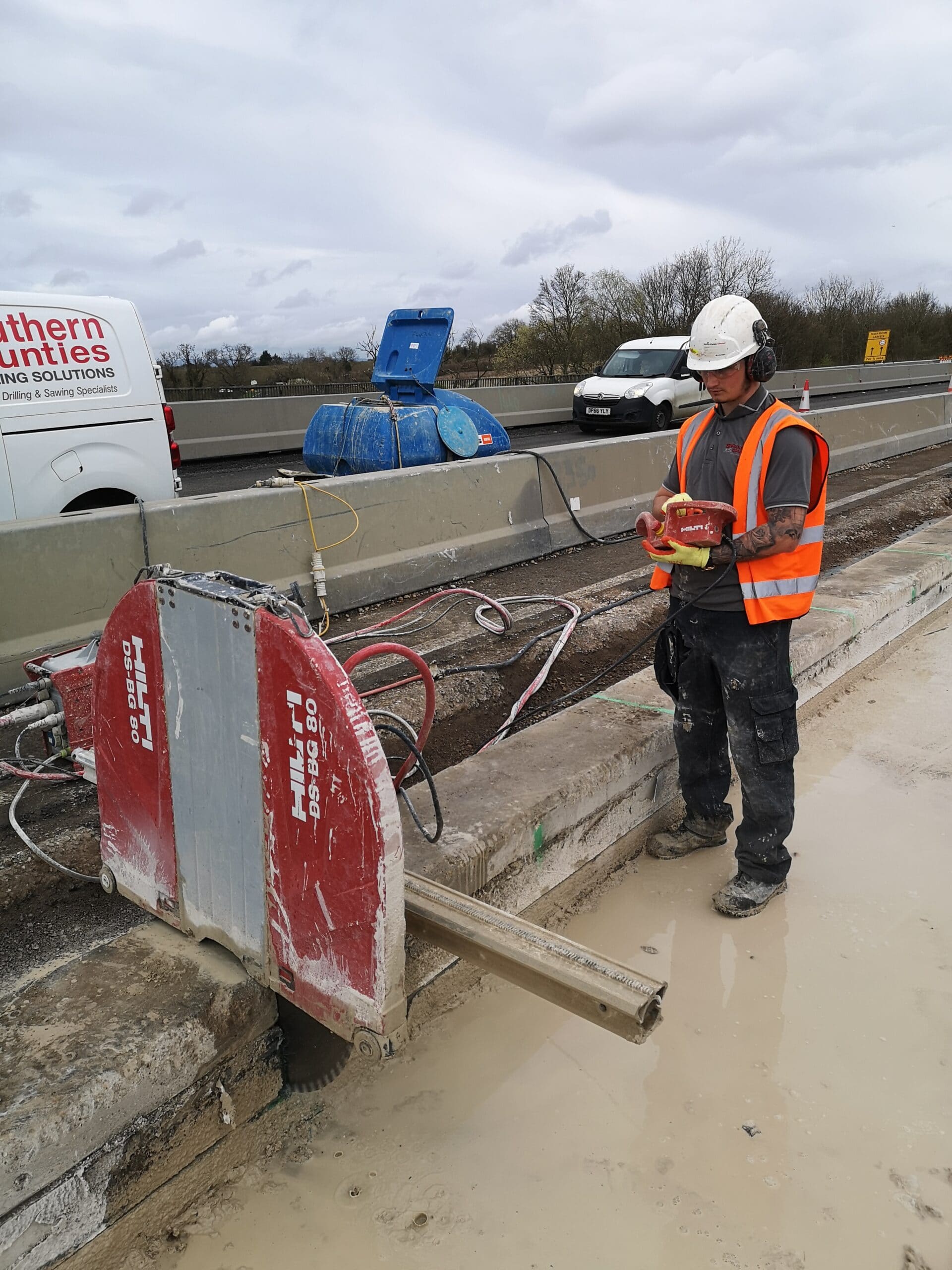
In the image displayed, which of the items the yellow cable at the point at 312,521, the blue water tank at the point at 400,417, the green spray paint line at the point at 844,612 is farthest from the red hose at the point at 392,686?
the blue water tank at the point at 400,417

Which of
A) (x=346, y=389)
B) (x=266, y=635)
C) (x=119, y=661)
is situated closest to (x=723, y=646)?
(x=266, y=635)

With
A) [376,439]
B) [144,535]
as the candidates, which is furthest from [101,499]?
[376,439]

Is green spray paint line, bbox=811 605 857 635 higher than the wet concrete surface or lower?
higher

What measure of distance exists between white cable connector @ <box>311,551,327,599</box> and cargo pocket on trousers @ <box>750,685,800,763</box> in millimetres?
4122

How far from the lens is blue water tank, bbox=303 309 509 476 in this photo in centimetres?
991

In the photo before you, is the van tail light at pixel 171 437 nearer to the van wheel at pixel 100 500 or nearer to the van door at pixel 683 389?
the van wheel at pixel 100 500

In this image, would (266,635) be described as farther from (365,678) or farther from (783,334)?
(783,334)

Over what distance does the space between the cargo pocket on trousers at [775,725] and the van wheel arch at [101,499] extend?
17.4ft

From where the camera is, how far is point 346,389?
22.8m

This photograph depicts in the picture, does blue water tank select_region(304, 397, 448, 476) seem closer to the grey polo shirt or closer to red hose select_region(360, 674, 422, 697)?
red hose select_region(360, 674, 422, 697)

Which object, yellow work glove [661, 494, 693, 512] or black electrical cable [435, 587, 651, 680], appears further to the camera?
black electrical cable [435, 587, 651, 680]

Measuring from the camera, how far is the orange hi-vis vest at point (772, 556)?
3414 mm

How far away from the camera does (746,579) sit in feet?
11.4

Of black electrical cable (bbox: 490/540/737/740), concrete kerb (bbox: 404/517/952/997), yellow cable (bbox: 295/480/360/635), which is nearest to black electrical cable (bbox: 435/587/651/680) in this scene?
black electrical cable (bbox: 490/540/737/740)
